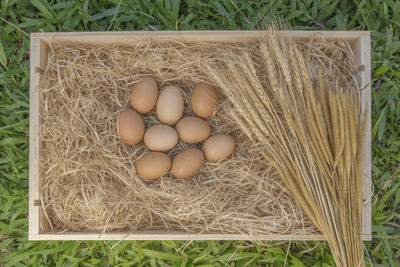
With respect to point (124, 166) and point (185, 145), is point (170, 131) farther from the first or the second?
point (124, 166)

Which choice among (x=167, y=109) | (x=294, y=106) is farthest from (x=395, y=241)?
(x=167, y=109)

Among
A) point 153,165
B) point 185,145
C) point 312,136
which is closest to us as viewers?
point 312,136

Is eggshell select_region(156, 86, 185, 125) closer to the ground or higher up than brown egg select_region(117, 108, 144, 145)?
higher up

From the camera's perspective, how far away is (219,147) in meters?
2.10

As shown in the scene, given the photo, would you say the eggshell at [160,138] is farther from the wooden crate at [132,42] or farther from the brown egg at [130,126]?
the wooden crate at [132,42]

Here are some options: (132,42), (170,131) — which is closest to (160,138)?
(170,131)

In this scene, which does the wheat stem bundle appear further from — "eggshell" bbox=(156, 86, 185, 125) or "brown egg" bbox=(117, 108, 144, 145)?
"brown egg" bbox=(117, 108, 144, 145)

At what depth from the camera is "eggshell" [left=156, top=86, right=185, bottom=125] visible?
2.10 m

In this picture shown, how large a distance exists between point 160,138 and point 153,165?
151 millimetres

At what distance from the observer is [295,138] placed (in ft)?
6.14

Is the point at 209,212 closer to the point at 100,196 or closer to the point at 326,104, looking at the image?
the point at 100,196

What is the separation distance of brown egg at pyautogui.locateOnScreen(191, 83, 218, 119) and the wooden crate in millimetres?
260

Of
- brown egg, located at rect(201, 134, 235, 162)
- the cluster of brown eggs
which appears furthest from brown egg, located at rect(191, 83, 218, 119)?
brown egg, located at rect(201, 134, 235, 162)

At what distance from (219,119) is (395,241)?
1229 millimetres
